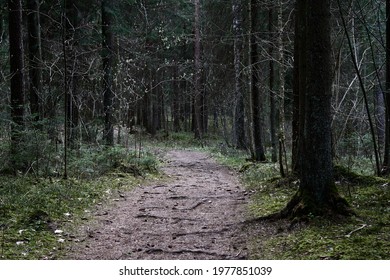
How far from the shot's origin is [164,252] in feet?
18.1

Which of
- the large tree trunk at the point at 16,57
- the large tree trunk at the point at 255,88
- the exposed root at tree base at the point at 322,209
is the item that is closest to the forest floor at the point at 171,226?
the exposed root at tree base at the point at 322,209

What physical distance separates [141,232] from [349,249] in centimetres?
320

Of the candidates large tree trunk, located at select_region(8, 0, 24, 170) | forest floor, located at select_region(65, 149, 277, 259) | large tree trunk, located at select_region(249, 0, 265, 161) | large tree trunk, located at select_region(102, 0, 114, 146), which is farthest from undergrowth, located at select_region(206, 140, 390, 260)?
large tree trunk, located at select_region(102, 0, 114, 146)

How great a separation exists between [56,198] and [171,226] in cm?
255

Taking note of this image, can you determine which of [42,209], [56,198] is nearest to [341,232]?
[42,209]

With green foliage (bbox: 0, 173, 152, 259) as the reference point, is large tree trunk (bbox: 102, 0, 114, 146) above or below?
above

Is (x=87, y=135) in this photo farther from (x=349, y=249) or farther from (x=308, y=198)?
(x=349, y=249)

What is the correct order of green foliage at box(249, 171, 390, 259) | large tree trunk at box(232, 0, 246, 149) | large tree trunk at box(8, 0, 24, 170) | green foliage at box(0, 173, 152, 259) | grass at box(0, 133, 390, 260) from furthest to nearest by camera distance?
large tree trunk at box(232, 0, 246, 149), large tree trunk at box(8, 0, 24, 170), green foliage at box(0, 173, 152, 259), grass at box(0, 133, 390, 260), green foliage at box(249, 171, 390, 259)

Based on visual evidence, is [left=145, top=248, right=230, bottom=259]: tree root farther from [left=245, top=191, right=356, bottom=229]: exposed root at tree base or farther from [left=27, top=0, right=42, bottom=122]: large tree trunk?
[left=27, top=0, right=42, bottom=122]: large tree trunk

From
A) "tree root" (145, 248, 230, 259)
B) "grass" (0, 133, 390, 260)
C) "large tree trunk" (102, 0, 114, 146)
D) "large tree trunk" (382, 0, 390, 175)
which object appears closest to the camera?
"grass" (0, 133, 390, 260)

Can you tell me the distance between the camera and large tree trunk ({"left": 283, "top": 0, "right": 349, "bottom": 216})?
5.74m

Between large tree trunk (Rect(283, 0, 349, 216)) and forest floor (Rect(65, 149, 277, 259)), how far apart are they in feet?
2.83

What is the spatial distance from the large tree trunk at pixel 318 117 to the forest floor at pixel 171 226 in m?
0.86
